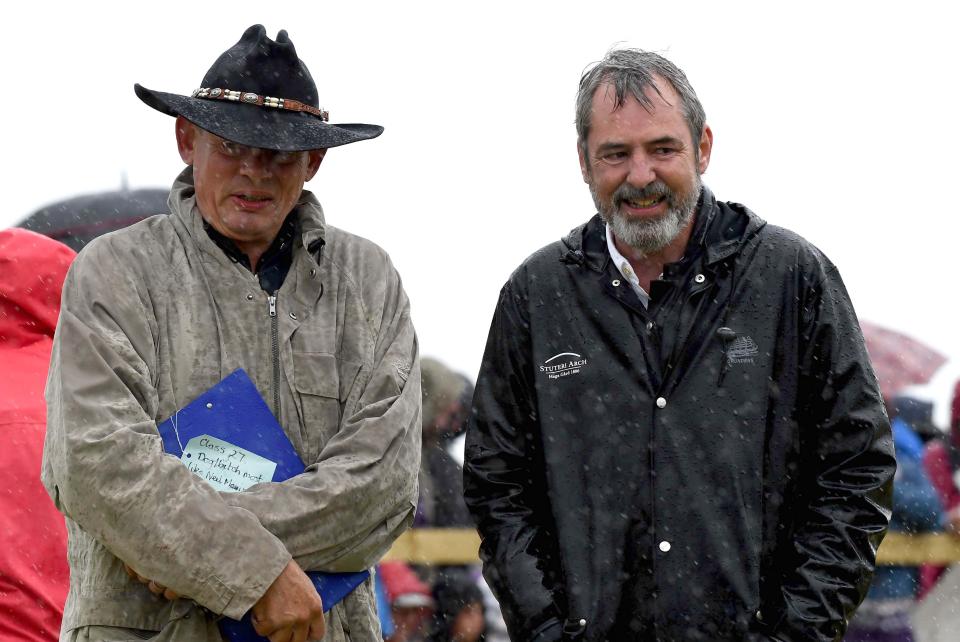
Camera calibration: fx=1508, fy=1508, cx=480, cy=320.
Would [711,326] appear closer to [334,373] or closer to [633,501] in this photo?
[633,501]

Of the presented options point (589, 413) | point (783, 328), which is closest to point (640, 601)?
point (589, 413)

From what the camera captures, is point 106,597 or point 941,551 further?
point 941,551

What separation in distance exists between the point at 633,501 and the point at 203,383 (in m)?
1.15

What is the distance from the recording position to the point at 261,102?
4094mm

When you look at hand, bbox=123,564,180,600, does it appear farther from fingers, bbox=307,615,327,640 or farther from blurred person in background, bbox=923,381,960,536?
blurred person in background, bbox=923,381,960,536

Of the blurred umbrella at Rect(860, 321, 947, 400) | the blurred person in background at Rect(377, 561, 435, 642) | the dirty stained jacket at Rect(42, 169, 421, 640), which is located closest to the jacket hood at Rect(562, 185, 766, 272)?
the dirty stained jacket at Rect(42, 169, 421, 640)

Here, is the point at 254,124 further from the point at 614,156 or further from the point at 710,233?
the point at 710,233

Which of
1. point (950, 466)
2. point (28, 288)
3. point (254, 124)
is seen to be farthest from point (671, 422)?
point (950, 466)

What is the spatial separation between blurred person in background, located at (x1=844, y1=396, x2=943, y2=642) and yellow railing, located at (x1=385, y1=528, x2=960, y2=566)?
49mm

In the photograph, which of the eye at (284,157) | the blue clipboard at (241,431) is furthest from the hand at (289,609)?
the eye at (284,157)

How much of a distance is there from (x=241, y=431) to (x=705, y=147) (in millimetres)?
1515

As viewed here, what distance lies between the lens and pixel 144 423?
367 cm

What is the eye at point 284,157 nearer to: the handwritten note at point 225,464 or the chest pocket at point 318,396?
the chest pocket at point 318,396

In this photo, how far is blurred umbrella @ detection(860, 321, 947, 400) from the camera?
8539mm
